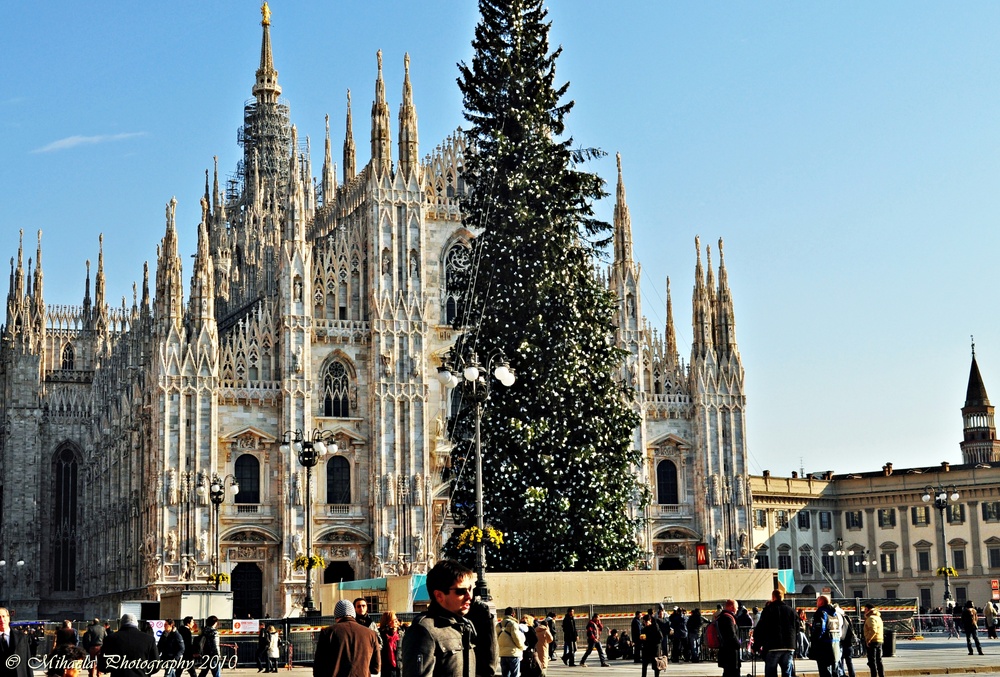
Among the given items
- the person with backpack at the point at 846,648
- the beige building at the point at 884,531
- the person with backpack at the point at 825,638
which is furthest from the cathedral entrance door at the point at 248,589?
the person with backpack at the point at 825,638

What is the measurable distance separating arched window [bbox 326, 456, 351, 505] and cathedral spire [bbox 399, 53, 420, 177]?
12.9 metres

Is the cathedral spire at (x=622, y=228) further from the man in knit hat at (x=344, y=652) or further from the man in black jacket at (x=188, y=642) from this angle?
the man in knit hat at (x=344, y=652)

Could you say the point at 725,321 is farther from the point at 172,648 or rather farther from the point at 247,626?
the point at 172,648

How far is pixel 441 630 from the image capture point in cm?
969

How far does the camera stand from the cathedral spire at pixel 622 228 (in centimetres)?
6475

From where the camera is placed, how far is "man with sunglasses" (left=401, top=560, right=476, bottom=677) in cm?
953

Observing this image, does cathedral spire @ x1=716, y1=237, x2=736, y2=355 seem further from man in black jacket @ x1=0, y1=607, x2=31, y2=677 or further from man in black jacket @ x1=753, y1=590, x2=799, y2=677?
man in black jacket @ x1=0, y1=607, x2=31, y2=677

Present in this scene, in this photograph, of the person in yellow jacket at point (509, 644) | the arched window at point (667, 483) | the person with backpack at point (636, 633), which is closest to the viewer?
the person in yellow jacket at point (509, 644)

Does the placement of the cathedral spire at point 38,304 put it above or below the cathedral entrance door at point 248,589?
above

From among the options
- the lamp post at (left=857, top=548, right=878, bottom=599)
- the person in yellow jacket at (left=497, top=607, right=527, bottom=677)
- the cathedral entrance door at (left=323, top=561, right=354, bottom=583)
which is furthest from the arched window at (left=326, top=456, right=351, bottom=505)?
the lamp post at (left=857, top=548, right=878, bottom=599)

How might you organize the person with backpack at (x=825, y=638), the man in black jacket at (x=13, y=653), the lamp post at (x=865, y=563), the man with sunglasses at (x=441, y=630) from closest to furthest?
the man with sunglasses at (x=441, y=630) < the man in black jacket at (x=13, y=653) < the person with backpack at (x=825, y=638) < the lamp post at (x=865, y=563)

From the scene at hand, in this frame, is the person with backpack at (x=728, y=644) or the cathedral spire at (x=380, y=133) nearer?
the person with backpack at (x=728, y=644)

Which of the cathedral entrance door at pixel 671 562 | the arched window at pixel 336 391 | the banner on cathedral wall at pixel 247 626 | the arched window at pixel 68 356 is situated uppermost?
the arched window at pixel 68 356

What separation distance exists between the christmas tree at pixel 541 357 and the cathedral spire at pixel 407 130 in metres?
13.7
